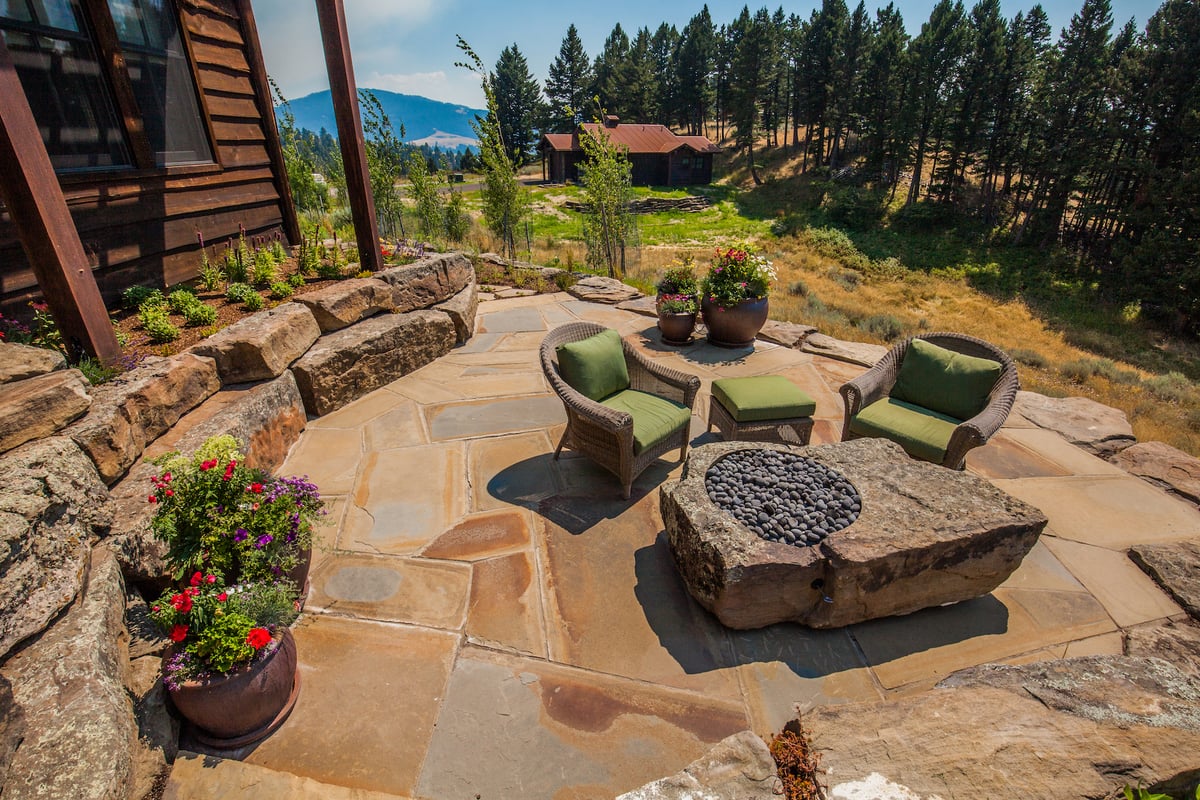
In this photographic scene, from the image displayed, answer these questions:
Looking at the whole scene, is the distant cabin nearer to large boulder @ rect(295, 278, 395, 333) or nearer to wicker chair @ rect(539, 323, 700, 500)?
large boulder @ rect(295, 278, 395, 333)

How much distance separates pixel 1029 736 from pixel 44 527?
3.77 meters

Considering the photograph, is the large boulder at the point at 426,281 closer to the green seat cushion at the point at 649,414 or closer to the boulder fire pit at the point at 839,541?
the green seat cushion at the point at 649,414

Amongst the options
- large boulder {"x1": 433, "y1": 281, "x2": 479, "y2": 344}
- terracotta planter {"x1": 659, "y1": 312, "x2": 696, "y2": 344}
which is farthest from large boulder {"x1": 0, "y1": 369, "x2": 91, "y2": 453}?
terracotta planter {"x1": 659, "y1": 312, "x2": 696, "y2": 344}

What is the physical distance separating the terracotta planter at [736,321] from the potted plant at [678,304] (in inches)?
8.1

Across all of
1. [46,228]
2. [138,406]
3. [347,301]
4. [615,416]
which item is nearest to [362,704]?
[615,416]

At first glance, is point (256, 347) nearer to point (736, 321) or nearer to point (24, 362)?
point (24, 362)

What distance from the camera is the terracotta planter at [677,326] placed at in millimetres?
6137

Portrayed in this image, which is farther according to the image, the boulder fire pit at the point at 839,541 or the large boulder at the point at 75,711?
the boulder fire pit at the point at 839,541

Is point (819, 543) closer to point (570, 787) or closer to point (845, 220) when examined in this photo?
point (570, 787)

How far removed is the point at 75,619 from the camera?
198 cm

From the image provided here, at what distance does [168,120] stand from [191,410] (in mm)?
3369

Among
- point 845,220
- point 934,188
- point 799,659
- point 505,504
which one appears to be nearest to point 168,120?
point 505,504

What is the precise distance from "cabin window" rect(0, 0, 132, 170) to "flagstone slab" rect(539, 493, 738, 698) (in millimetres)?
4727

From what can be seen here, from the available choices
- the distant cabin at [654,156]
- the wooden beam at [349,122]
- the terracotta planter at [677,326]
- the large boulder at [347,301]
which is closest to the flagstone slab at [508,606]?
the large boulder at [347,301]
